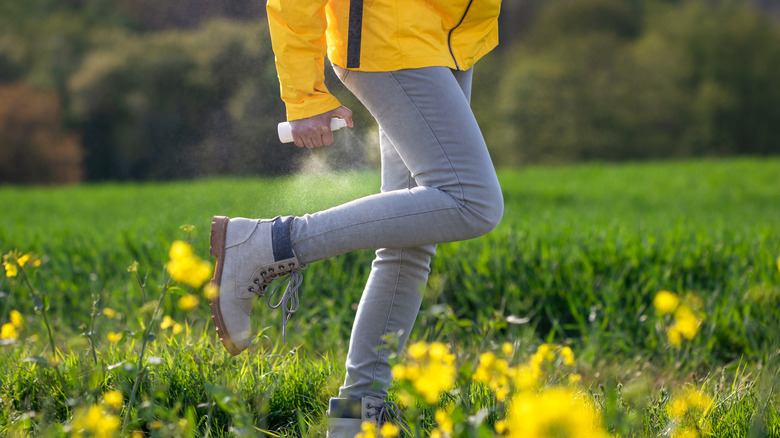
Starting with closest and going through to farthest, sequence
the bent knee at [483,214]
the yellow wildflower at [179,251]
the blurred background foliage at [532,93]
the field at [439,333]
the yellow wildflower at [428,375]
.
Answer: the yellow wildflower at [428,375] < the yellow wildflower at [179,251] < the field at [439,333] < the bent knee at [483,214] < the blurred background foliage at [532,93]

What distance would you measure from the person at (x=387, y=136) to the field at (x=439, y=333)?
17cm

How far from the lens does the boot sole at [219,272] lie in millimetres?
1578

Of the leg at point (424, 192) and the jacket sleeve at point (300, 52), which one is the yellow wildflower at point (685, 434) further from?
the jacket sleeve at point (300, 52)

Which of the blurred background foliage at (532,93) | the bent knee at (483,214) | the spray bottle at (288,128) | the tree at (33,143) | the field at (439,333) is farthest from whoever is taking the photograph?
the blurred background foliage at (532,93)

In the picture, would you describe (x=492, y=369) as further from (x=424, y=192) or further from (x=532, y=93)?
(x=532, y=93)

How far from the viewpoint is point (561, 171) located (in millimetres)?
11922

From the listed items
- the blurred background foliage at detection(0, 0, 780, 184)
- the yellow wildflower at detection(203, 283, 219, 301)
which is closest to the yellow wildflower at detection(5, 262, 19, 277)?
the yellow wildflower at detection(203, 283, 219, 301)

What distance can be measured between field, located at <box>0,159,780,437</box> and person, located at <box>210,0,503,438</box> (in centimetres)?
17

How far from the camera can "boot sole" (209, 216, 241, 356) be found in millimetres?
1578

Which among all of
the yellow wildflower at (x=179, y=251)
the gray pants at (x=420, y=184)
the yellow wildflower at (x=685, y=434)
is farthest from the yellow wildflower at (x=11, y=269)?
the yellow wildflower at (x=685, y=434)

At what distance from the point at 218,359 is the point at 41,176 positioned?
25.5 m

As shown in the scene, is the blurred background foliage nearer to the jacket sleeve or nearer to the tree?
the tree

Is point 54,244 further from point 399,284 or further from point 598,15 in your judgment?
point 598,15

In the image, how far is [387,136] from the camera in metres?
1.66
